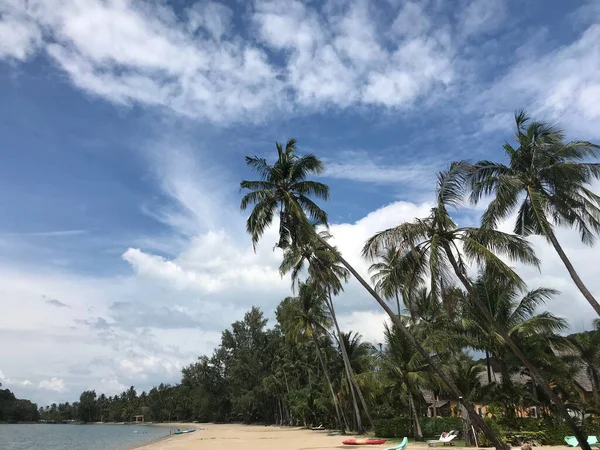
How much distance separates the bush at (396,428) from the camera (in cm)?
2777

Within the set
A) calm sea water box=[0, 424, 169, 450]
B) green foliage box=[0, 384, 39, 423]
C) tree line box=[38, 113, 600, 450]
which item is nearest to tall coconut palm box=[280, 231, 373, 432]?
tree line box=[38, 113, 600, 450]

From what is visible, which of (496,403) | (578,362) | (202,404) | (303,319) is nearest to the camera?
(496,403)

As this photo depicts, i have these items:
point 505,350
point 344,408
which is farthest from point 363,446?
point 344,408

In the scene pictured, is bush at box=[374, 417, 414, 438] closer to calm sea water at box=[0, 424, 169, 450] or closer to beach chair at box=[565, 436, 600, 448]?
beach chair at box=[565, 436, 600, 448]

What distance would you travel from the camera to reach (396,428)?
27.8 m

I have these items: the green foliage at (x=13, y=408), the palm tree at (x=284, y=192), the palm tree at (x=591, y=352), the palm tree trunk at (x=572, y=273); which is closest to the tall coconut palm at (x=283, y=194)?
the palm tree at (x=284, y=192)

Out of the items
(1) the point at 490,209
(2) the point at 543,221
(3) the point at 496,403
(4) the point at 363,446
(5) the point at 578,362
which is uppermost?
(1) the point at 490,209

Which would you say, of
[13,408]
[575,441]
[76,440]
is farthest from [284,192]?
[13,408]

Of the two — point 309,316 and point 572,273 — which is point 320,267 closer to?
point 309,316

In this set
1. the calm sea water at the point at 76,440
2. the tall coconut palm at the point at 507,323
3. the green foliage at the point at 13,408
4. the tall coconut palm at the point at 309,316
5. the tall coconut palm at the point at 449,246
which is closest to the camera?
the tall coconut palm at the point at 449,246

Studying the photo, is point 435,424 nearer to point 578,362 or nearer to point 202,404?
point 578,362

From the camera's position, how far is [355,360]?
37031 millimetres

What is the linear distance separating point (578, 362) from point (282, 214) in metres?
21.9

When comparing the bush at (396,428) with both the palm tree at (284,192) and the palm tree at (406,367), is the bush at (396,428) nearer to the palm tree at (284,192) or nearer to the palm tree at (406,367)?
the palm tree at (406,367)
